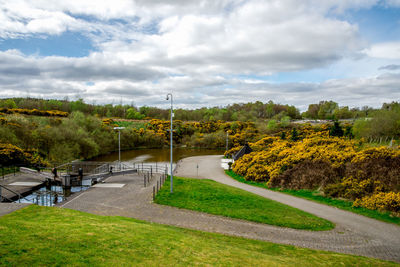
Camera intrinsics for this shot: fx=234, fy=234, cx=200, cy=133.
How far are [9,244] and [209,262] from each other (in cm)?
558

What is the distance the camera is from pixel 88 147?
44031 millimetres

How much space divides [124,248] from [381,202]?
17.3m

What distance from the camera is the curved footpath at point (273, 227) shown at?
11.5 metres

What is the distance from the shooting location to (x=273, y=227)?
13250mm

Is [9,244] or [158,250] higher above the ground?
[9,244]

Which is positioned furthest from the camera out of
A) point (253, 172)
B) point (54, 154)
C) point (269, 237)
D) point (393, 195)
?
point (54, 154)

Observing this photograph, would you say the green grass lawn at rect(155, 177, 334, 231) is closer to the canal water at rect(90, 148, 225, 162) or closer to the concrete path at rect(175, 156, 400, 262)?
the concrete path at rect(175, 156, 400, 262)

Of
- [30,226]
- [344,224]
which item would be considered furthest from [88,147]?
[344,224]

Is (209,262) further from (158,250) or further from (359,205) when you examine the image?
(359,205)

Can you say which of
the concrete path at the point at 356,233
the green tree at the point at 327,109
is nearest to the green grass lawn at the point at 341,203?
the concrete path at the point at 356,233

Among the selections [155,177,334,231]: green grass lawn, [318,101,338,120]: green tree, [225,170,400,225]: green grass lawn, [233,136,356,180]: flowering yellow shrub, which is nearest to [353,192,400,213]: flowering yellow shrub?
[225,170,400,225]: green grass lawn

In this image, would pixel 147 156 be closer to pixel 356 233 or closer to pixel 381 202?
pixel 381 202

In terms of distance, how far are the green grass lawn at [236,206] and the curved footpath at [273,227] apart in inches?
22.4

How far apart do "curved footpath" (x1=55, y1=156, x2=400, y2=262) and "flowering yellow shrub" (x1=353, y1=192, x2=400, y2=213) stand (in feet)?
5.79
